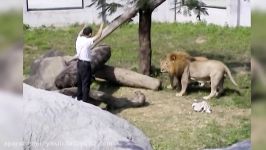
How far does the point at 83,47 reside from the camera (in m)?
3.56

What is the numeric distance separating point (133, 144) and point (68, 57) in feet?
3.31

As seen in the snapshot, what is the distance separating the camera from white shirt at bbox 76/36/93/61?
3.55 meters

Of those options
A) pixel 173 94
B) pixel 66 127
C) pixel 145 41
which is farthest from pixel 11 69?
pixel 145 41

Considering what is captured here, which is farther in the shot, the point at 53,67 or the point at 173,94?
the point at 173,94

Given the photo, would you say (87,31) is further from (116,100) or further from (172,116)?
(172,116)

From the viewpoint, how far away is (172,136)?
13.0 ft

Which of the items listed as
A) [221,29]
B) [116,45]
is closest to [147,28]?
[116,45]

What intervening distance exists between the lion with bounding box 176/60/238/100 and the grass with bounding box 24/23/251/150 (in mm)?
67

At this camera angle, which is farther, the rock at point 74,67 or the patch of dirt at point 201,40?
the patch of dirt at point 201,40

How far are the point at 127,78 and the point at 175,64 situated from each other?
0.43 metres

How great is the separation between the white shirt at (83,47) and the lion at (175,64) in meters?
0.86

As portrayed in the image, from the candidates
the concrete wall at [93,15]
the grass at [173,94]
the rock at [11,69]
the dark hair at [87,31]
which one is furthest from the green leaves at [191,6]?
the rock at [11,69]

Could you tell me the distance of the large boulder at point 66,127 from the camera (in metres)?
3.21

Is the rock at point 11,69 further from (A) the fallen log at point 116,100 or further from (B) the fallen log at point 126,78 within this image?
(B) the fallen log at point 126,78
